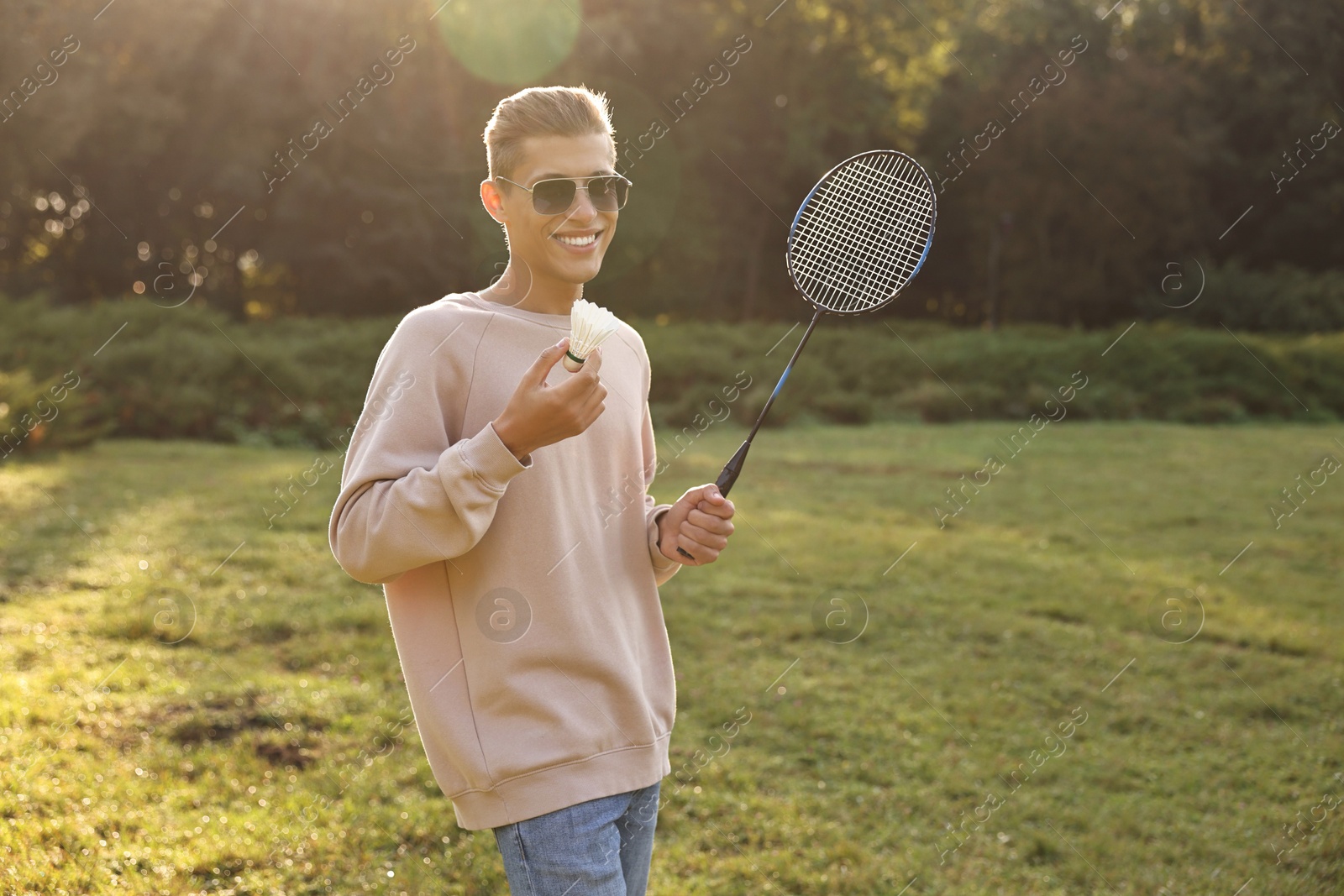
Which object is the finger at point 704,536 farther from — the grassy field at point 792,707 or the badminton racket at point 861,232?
the grassy field at point 792,707

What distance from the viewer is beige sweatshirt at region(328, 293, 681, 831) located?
1818 mm

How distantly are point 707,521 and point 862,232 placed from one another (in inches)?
51.3

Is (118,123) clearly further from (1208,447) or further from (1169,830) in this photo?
(1169,830)

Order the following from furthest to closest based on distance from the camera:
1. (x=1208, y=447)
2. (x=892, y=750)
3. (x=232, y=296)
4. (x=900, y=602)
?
(x=232, y=296) < (x=1208, y=447) < (x=900, y=602) < (x=892, y=750)

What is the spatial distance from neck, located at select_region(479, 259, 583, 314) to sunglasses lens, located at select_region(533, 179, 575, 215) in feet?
0.46

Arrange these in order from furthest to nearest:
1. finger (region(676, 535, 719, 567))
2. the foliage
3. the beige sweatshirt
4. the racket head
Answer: the foliage → the racket head → finger (region(676, 535, 719, 567)) → the beige sweatshirt

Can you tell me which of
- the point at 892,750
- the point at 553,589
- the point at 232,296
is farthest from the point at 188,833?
the point at 232,296

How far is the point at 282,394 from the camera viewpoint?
1379cm

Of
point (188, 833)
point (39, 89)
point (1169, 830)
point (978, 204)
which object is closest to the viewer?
point (188, 833)

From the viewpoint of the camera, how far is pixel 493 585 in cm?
193

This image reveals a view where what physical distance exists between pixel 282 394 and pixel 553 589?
42.1 feet

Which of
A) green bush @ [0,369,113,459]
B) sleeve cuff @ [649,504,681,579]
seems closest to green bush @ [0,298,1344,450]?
green bush @ [0,369,113,459]

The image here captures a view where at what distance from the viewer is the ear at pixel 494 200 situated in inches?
81.5

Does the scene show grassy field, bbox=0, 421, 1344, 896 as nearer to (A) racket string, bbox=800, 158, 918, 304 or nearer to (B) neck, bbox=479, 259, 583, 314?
(A) racket string, bbox=800, 158, 918, 304
